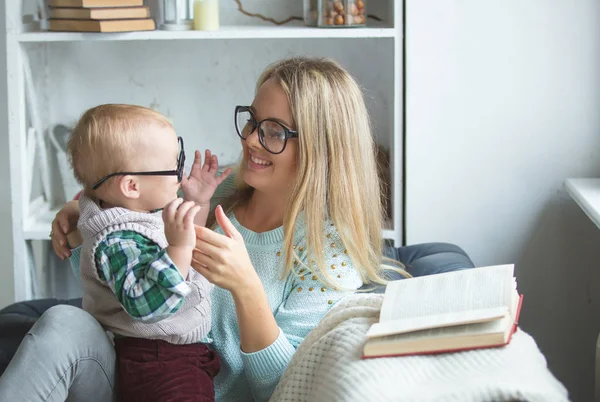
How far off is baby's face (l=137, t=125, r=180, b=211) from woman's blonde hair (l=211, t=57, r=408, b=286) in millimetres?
258

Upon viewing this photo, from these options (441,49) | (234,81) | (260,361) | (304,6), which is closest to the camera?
(260,361)

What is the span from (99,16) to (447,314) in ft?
4.21

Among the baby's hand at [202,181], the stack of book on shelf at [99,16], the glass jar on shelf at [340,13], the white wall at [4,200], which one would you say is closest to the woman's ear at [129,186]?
the baby's hand at [202,181]

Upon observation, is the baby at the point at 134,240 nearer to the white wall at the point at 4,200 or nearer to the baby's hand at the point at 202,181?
the baby's hand at the point at 202,181

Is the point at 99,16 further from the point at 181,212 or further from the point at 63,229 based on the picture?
the point at 181,212

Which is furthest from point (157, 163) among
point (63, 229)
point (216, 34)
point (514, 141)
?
point (514, 141)

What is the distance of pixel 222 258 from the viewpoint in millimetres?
1486

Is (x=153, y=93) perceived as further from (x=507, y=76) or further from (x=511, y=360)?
(x=511, y=360)

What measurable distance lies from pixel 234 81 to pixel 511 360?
5.32 ft

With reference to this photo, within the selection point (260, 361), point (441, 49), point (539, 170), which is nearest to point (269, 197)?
point (260, 361)

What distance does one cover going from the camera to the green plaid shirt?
1.44 meters

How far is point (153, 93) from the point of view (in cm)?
266

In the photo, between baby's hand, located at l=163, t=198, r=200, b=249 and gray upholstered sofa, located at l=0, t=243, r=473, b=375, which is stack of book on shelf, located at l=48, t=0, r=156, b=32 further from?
baby's hand, located at l=163, t=198, r=200, b=249

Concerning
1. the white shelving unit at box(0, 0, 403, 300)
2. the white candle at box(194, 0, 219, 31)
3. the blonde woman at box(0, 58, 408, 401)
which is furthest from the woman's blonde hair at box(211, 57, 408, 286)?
the white shelving unit at box(0, 0, 403, 300)
